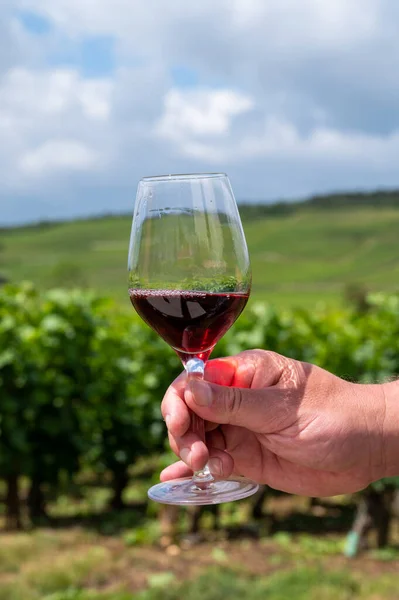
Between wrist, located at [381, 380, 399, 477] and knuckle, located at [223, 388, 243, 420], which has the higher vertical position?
knuckle, located at [223, 388, 243, 420]

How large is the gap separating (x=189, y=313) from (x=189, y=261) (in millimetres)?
145

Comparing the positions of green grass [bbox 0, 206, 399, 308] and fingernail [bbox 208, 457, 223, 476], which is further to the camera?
green grass [bbox 0, 206, 399, 308]

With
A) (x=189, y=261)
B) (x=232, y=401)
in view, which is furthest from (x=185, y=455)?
(x=189, y=261)

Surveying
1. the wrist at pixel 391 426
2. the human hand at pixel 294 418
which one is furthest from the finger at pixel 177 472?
the wrist at pixel 391 426

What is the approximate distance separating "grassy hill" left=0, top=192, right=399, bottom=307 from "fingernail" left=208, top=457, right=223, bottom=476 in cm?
5839

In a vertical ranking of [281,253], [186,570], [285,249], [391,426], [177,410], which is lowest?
[186,570]

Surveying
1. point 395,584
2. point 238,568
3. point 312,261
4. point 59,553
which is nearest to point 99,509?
point 59,553

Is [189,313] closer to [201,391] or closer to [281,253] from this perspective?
[201,391]

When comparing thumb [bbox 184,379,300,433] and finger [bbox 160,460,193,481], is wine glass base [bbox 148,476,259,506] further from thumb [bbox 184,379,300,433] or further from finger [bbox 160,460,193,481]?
thumb [bbox 184,379,300,433]

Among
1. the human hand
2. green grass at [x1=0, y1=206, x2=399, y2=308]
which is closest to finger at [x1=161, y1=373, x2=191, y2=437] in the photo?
the human hand

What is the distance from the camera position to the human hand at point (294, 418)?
214 centimetres

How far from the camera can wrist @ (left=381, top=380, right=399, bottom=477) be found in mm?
2316

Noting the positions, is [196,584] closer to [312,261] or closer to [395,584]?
[395,584]

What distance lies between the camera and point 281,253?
8162cm
